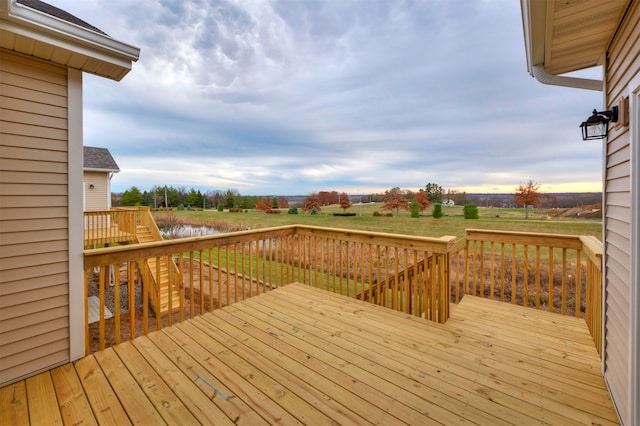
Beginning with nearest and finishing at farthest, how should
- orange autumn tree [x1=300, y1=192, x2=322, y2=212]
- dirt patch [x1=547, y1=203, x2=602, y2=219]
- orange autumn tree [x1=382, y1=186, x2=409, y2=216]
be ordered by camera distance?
dirt patch [x1=547, y1=203, x2=602, y2=219] → orange autumn tree [x1=382, y1=186, x2=409, y2=216] → orange autumn tree [x1=300, y1=192, x2=322, y2=212]

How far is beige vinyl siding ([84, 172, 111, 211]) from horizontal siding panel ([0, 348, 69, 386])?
1190cm

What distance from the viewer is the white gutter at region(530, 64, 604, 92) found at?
2242 millimetres

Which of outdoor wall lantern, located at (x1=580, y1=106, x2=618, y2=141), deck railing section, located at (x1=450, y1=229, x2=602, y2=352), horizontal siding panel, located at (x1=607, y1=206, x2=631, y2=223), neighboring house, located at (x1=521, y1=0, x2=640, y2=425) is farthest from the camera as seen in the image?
Result: deck railing section, located at (x1=450, y1=229, x2=602, y2=352)

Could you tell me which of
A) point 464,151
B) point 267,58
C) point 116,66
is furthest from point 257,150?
point 116,66

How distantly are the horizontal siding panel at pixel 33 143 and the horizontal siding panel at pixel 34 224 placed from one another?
555 mm

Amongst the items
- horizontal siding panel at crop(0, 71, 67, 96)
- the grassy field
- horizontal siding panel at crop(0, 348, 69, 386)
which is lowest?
horizontal siding panel at crop(0, 348, 69, 386)

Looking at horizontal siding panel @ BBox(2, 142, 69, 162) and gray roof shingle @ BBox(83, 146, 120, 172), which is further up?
gray roof shingle @ BBox(83, 146, 120, 172)

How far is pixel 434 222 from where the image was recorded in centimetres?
582

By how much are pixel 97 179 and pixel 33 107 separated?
12.2 metres

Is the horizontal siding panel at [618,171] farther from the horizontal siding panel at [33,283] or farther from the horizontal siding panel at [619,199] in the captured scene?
the horizontal siding panel at [33,283]

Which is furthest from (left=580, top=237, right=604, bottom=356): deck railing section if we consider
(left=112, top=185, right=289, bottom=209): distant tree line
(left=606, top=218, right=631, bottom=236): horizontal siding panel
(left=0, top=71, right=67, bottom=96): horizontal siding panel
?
(left=112, top=185, right=289, bottom=209): distant tree line

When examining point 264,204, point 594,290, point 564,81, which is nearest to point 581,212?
point 594,290

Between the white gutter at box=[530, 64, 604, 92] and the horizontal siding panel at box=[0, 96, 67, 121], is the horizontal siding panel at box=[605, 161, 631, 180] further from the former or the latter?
the horizontal siding panel at box=[0, 96, 67, 121]

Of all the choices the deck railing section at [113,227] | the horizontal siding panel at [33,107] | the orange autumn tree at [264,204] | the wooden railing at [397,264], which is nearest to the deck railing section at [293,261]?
the wooden railing at [397,264]
